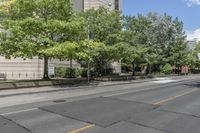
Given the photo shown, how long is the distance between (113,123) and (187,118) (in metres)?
3.26

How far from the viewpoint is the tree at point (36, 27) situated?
24.9 meters

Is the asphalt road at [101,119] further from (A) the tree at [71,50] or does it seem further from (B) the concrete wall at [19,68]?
(B) the concrete wall at [19,68]

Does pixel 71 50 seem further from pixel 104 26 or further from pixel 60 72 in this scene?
pixel 60 72

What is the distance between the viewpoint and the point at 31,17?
25969 mm

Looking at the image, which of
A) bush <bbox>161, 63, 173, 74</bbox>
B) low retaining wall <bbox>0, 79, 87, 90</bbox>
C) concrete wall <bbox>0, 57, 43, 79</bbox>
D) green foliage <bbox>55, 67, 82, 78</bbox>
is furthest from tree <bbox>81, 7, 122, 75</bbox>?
bush <bbox>161, 63, 173, 74</bbox>

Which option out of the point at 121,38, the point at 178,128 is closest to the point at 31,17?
the point at 121,38

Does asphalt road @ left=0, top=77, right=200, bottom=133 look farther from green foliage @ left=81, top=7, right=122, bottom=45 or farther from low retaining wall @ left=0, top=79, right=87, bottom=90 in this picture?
green foliage @ left=81, top=7, right=122, bottom=45

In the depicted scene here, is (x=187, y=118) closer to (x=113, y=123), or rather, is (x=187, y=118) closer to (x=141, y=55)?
(x=113, y=123)

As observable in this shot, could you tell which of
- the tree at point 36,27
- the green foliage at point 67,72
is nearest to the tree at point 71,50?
the tree at point 36,27

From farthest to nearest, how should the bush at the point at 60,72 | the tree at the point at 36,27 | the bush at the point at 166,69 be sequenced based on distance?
the bush at the point at 166,69
the bush at the point at 60,72
the tree at the point at 36,27

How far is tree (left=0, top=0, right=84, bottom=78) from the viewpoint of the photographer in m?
24.9

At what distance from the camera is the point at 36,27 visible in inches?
1000

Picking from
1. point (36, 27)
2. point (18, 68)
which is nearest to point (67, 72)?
point (18, 68)

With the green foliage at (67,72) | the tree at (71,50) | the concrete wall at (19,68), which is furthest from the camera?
the green foliage at (67,72)
